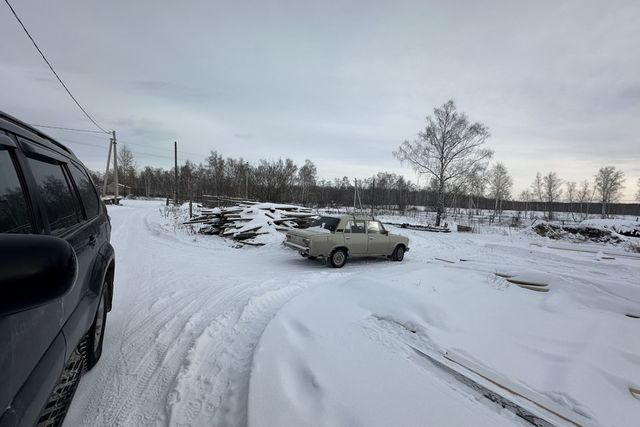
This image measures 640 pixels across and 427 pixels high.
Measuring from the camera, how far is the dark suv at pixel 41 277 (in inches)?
34.0

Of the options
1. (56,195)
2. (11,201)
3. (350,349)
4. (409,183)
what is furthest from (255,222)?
(409,183)

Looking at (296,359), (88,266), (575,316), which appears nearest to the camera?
(88,266)

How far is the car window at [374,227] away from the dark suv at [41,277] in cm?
828

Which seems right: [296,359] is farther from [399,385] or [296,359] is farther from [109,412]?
[109,412]

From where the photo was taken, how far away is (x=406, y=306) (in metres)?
5.03

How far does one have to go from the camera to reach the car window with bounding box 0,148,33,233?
1.62 metres

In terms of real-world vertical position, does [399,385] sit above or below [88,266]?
below

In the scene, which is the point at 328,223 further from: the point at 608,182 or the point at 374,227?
the point at 608,182

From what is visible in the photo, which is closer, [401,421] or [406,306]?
[401,421]

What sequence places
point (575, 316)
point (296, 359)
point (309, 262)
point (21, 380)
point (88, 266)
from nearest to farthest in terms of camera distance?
point (21, 380) → point (88, 266) → point (296, 359) → point (575, 316) → point (309, 262)

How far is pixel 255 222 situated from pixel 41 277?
44.0 feet

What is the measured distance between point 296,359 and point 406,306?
2.23 m

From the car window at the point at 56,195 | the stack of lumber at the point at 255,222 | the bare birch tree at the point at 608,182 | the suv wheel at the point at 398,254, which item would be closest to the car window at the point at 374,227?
the suv wheel at the point at 398,254

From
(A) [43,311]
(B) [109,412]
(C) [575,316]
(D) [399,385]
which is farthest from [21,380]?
(C) [575,316]
